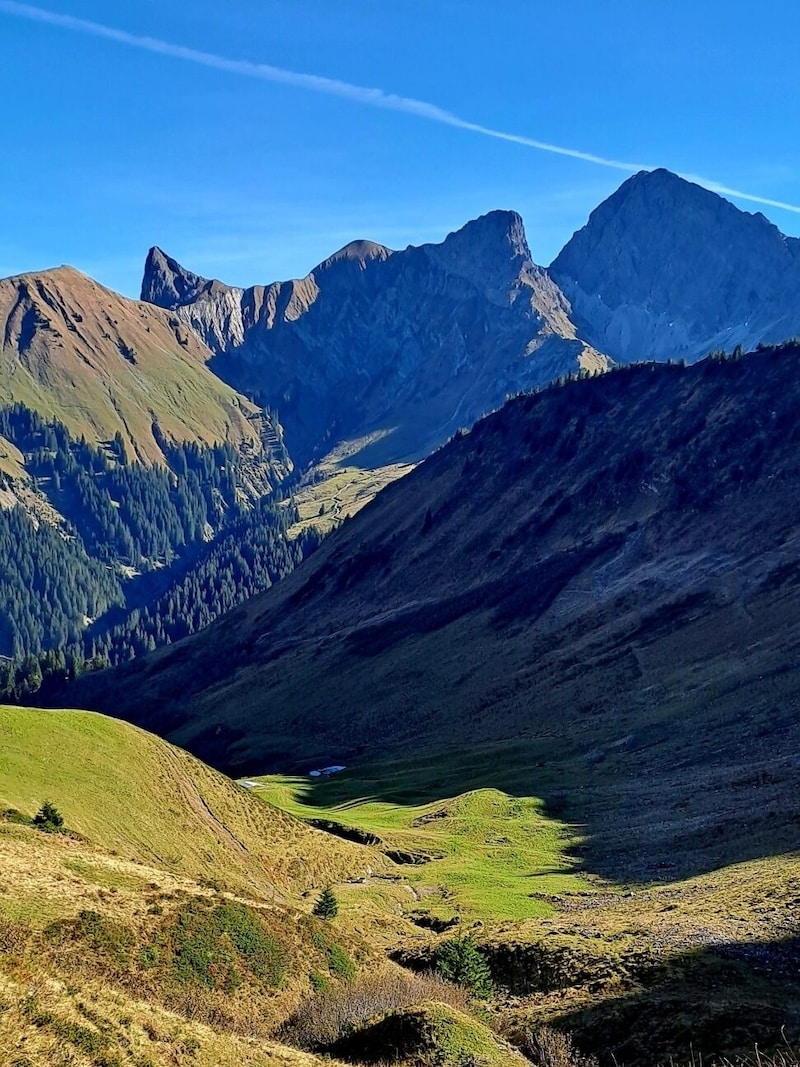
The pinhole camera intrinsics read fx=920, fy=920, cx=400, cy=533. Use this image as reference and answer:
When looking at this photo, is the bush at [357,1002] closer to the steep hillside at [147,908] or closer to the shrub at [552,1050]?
the steep hillside at [147,908]

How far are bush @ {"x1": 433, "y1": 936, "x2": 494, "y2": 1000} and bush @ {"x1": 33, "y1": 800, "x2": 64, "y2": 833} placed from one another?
21.4 metres

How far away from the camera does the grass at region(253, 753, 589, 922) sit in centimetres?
6925

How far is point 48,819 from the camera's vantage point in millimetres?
50656

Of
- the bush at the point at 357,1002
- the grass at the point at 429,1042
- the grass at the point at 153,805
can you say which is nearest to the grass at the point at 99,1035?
the grass at the point at 429,1042

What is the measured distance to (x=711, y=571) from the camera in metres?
162

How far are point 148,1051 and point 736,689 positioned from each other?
108 meters

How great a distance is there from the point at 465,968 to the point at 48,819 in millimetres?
23977

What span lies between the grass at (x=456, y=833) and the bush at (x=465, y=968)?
54.1 feet

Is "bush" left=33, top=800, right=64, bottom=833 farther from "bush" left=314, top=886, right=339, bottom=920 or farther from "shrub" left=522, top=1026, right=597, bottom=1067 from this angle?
"shrub" left=522, top=1026, right=597, bottom=1067

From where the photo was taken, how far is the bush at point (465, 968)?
43688 mm

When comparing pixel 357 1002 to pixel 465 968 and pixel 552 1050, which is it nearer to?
pixel 552 1050

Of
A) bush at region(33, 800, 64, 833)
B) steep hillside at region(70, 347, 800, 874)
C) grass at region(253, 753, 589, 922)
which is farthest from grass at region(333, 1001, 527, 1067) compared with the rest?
steep hillside at region(70, 347, 800, 874)

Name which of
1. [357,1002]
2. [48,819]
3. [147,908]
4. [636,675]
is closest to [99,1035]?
[357,1002]

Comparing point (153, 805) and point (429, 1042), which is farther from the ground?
point (153, 805)
